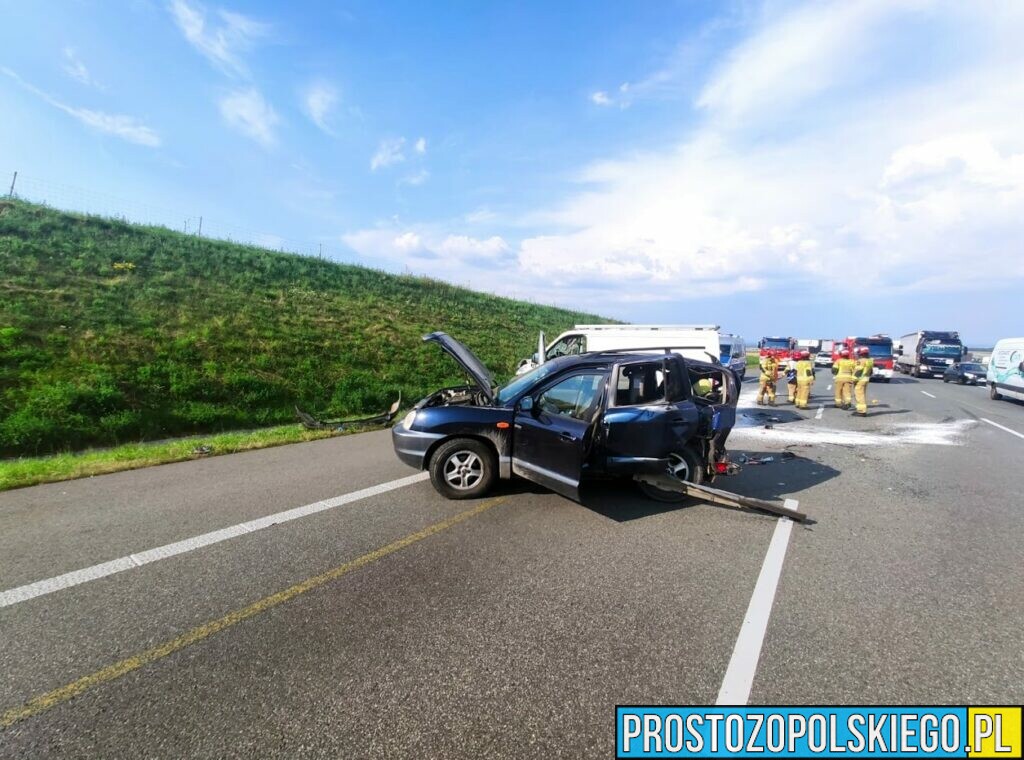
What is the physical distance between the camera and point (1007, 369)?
15.6 metres

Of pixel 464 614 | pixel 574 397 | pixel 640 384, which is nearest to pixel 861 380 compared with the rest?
pixel 640 384

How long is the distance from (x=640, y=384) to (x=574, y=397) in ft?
2.32

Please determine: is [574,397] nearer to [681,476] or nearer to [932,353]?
[681,476]

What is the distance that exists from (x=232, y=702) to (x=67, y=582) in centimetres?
220

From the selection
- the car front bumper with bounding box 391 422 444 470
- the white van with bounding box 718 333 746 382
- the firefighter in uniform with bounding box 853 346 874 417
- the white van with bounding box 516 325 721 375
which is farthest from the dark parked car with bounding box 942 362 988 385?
the car front bumper with bounding box 391 422 444 470

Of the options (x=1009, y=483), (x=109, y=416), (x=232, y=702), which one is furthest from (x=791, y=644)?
(x=109, y=416)

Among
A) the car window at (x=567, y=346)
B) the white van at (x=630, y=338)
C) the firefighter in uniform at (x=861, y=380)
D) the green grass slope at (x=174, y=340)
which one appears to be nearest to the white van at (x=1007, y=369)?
the firefighter in uniform at (x=861, y=380)

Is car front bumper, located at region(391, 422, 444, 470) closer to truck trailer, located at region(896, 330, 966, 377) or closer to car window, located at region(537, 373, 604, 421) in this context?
car window, located at region(537, 373, 604, 421)

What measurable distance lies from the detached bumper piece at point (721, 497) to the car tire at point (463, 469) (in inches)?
62.5

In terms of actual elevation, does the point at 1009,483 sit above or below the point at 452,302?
below

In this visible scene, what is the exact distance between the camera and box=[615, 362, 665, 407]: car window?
5.04 metres

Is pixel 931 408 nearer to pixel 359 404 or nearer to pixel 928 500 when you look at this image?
pixel 928 500

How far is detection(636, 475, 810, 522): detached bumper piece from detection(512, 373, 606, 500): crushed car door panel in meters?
0.87

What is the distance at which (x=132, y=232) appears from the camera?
23.1 meters
